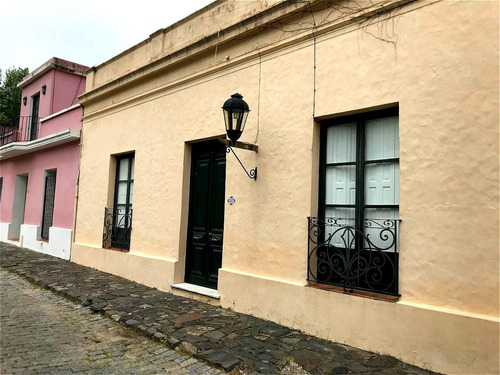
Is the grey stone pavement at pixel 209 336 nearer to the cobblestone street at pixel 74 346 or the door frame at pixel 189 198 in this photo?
the cobblestone street at pixel 74 346

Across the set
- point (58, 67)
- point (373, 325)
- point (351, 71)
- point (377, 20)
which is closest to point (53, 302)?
point (373, 325)

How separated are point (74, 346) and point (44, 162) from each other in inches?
342

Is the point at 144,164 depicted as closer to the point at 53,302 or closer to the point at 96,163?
the point at 96,163

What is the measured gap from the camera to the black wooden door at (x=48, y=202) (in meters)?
11.0

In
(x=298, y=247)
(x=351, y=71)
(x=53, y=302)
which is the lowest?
(x=53, y=302)

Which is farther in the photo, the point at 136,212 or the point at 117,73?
the point at 117,73

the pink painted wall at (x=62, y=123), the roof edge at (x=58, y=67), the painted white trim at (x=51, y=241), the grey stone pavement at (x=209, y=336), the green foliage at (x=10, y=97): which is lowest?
the grey stone pavement at (x=209, y=336)

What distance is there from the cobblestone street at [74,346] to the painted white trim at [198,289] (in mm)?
1310

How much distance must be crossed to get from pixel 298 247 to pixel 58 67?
34.6 ft

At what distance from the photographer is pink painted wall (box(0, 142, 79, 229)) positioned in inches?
383

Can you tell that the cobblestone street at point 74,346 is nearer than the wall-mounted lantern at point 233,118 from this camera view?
Yes

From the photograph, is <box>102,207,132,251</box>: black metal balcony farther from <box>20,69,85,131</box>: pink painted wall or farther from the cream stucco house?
<box>20,69,85,131</box>: pink painted wall

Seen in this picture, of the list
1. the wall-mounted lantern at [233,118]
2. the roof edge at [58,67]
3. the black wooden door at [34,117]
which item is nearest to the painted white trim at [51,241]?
the black wooden door at [34,117]

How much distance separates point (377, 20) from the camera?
165 inches
